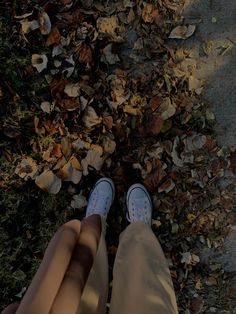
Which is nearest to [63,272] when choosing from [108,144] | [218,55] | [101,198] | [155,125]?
[101,198]

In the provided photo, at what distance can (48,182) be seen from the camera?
7.25 feet

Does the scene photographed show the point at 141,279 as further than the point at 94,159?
No

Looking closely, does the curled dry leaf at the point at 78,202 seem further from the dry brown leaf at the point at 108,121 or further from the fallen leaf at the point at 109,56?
the fallen leaf at the point at 109,56

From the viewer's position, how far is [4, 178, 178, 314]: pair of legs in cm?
134

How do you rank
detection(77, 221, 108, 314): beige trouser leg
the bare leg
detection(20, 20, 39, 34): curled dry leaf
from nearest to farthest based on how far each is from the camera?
the bare leg < detection(77, 221, 108, 314): beige trouser leg < detection(20, 20, 39, 34): curled dry leaf

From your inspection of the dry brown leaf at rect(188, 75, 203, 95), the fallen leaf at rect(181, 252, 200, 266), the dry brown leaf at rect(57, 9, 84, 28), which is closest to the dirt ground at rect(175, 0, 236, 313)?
the dry brown leaf at rect(188, 75, 203, 95)

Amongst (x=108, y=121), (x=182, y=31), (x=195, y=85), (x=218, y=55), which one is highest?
(x=182, y=31)

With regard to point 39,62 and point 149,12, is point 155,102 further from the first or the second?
point 39,62

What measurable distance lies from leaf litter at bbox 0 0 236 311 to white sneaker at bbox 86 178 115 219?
0.20 feet

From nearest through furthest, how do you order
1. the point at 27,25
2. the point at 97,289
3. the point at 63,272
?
1. the point at 63,272
2. the point at 97,289
3. the point at 27,25

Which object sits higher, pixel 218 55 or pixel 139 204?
pixel 218 55

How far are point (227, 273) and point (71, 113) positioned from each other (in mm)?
1133

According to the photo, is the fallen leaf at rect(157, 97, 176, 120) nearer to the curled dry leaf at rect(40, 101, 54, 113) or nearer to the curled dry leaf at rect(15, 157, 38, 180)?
the curled dry leaf at rect(40, 101, 54, 113)

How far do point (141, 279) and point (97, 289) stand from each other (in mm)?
173
